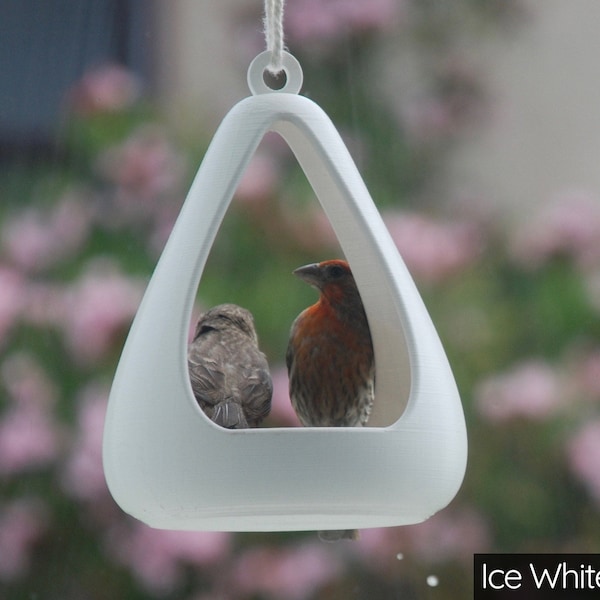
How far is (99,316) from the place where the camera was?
83.1 inches

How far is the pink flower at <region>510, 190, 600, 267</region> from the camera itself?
2.30 meters

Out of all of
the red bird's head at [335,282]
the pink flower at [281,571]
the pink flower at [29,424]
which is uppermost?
the pink flower at [29,424]

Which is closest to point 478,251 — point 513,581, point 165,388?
point 513,581

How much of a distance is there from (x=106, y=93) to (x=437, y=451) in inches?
60.2

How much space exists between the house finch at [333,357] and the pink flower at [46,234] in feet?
3.54

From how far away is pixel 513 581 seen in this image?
2387 millimetres

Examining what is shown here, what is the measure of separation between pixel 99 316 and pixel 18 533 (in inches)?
19.4

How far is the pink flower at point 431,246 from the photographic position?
91.0 inches

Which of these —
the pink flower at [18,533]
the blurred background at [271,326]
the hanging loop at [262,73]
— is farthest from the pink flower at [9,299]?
the hanging loop at [262,73]

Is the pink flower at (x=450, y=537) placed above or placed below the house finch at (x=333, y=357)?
above

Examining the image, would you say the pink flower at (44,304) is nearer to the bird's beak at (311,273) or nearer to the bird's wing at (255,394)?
the bird's beak at (311,273)

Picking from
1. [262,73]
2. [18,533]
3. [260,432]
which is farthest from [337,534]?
[18,533]

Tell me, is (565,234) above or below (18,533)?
above

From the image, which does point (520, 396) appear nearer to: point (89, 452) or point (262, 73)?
point (89, 452)
